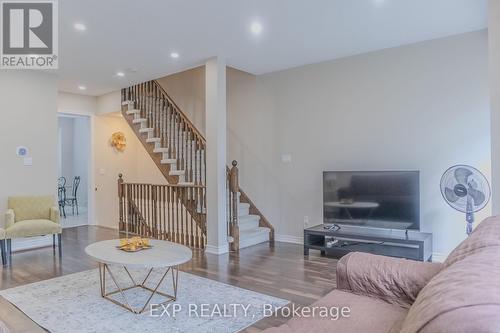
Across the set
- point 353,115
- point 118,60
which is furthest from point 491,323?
point 118,60

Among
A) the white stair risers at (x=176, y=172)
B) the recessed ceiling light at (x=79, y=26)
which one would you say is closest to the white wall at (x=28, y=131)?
the white stair risers at (x=176, y=172)

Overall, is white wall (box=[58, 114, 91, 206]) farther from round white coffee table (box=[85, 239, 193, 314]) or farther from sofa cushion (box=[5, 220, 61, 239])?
round white coffee table (box=[85, 239, 193, 314])

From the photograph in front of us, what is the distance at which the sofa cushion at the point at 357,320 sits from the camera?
1607 millimetres

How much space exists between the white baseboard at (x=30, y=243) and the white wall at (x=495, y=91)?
6.14 m

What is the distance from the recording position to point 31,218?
5211mm

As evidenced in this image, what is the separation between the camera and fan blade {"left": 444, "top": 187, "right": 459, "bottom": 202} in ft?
12.2

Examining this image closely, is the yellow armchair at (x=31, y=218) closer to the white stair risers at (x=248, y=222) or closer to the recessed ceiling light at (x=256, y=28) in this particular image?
the white stair risers at (x=248, y=222)

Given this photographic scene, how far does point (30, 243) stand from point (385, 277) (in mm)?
5564

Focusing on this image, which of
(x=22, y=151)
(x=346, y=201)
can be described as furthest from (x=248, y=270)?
(x=22, y=151)

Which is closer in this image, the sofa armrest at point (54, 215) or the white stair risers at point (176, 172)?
the sofa armrest at point (54, 215)

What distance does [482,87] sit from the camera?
4.05 m

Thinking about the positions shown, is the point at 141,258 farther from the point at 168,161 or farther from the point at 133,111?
the point at 133,111

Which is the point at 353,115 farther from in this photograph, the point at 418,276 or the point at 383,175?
the point at 418,276

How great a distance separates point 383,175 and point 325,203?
900mm
